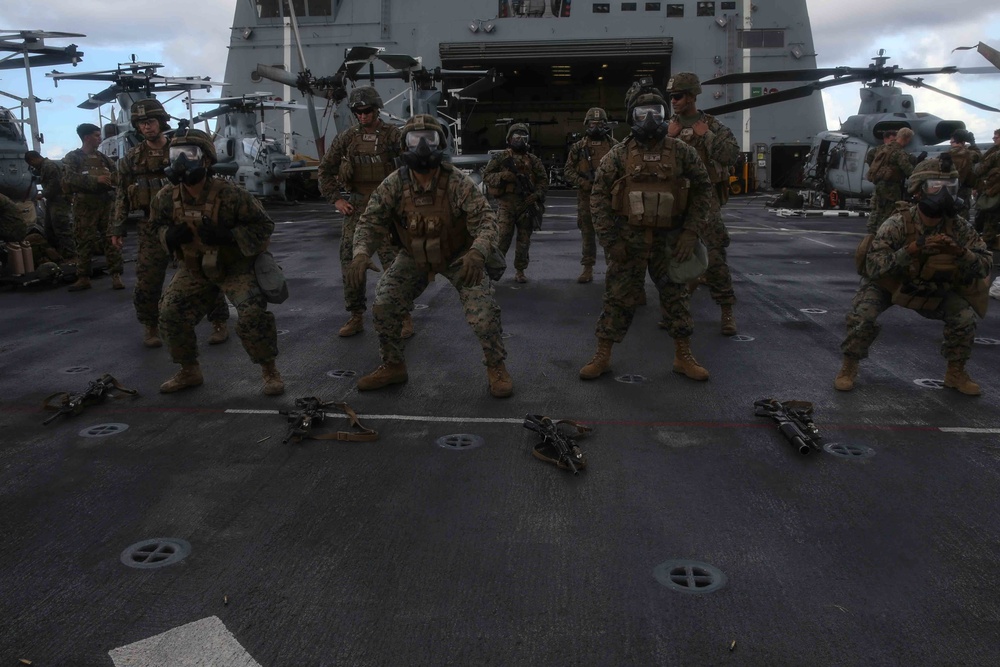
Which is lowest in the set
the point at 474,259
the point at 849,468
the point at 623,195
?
the point at 849,468

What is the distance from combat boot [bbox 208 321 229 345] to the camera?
6387mm

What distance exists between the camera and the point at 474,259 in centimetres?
452

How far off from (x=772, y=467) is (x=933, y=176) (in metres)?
2.18

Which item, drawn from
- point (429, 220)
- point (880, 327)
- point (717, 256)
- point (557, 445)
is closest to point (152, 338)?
point (429, 220)

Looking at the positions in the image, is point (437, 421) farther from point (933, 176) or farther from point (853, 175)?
point (853, 175)

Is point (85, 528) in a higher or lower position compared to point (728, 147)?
lower

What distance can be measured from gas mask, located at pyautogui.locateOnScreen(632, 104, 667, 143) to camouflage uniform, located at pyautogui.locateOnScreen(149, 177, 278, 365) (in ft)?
7.96

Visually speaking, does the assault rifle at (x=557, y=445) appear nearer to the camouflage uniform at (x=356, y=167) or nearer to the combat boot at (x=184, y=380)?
the combat boot at (x=184, y=380)

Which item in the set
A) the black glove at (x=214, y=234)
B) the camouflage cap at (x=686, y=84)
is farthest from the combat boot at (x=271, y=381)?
the camouflage cap at (x=686, y=84)

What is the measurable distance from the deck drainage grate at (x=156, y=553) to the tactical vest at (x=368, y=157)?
400 centimetres

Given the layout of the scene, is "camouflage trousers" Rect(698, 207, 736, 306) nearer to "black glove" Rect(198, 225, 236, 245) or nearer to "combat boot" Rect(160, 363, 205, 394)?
"black glove" Rect(198, 225, 236, 245)

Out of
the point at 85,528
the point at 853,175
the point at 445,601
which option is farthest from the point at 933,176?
the point at 853,175

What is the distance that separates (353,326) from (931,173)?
174 inches

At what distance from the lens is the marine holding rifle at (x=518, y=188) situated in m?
8.62
